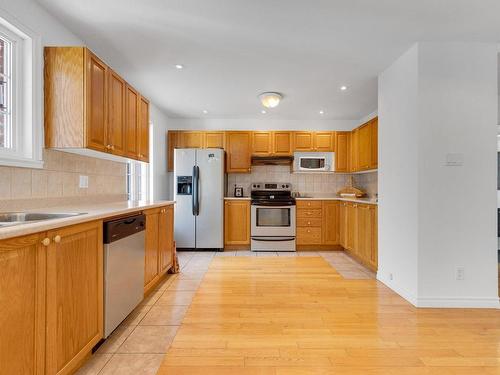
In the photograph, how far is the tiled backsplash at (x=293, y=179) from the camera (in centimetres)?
541

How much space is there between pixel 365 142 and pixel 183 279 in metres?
3.27

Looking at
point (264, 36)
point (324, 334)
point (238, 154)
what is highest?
point (264, 36)

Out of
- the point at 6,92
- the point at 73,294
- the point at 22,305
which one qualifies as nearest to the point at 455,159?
the point at 73,294

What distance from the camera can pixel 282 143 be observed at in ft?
16.9

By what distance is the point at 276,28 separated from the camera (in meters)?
2.33

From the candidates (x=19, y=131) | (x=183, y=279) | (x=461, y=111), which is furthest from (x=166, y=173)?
(x=461, y=111)

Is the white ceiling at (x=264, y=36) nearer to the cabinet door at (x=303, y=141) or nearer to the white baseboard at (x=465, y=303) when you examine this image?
the cabinet door at (x=303, y=141)

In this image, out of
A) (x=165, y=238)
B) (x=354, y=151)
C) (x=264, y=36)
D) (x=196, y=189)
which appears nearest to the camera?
(x=264, y=36)

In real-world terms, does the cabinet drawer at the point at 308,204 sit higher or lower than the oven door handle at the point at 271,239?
higher

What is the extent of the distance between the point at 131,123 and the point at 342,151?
367 centimetres

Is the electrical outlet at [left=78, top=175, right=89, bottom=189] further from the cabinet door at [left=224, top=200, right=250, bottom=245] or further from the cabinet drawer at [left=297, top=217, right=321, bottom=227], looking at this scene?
the cabinet drawer at [left=297, top=217, right=321, bottom=227]

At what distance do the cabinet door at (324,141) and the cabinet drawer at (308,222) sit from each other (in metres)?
1.30

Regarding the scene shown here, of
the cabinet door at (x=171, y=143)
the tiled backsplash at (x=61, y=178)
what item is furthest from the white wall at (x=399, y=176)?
the cabinet door at (x=171, y=143)

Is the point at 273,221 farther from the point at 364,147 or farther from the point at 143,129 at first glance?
the point at 143,129
